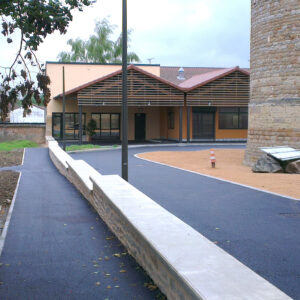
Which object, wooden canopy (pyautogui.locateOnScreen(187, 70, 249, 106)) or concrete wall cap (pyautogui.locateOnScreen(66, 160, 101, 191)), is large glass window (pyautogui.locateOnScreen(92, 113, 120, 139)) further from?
concrete wall cap (pyautogui.locateOnScreen(66, 160, 101, 191))

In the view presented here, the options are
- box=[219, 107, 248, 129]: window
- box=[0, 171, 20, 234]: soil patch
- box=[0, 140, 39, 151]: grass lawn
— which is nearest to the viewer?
box=[0, 171, 20, 234]: soil patch

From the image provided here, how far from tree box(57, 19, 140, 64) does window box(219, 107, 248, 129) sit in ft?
65.5

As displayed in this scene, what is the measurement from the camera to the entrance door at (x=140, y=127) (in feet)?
130

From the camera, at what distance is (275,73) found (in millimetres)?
18891

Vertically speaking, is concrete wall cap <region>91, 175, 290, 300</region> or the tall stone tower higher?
the tall stone tower

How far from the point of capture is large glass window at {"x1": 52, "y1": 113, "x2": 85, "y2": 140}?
124 feet

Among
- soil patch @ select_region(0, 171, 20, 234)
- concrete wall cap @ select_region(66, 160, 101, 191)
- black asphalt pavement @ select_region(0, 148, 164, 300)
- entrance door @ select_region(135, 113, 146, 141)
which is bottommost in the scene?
soil patch @ select_region(0, 171, 20, 234)

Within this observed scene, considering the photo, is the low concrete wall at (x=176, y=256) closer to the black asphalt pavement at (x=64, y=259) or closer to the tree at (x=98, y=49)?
the black asphalt pavement at (x=64, y=259)

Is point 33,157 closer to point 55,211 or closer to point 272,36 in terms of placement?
point 272,36

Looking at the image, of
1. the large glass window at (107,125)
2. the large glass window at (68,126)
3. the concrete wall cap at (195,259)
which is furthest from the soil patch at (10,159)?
the concrete wall cap at (195,259)

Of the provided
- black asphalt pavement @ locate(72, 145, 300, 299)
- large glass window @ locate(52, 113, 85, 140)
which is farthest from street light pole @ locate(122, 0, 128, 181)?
large glass window @ locate(52, 113, 85, 140)

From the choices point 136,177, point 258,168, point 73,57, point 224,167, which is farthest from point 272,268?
point 73,57

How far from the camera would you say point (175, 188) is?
13594 mm

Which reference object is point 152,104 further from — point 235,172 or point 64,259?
point 64,259
